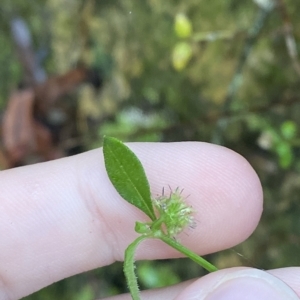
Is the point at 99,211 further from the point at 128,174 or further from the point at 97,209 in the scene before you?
the point at 128,174

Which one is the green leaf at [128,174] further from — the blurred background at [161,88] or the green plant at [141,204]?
the blurred background at [161,88]

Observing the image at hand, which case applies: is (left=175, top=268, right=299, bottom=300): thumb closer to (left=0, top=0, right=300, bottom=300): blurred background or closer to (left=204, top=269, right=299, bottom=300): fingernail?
(left=204, top=269, right=299, bottom=300): fingernail

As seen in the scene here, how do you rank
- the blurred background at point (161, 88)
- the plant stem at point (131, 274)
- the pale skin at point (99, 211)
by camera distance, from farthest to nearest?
1. the blurred background at point (161, 88)
2. the pale skin at point (99, 211)
3. the plant stem at point (131, 274)

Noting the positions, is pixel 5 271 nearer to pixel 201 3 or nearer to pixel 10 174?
pixel 10 174

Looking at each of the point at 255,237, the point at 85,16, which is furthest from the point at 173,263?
the point at 85,16

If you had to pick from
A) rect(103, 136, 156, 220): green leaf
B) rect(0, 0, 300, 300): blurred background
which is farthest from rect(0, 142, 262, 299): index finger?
rect(0, 0, 300, 300): blurred background

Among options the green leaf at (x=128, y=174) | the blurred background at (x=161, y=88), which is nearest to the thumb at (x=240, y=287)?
the green leaf at (x=128, y=174)

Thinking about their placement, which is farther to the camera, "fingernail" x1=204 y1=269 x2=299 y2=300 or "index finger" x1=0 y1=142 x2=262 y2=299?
"index finger" x1=0 y1=142 x2=262 y2=299

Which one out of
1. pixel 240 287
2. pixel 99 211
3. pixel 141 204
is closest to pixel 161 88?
pixel 99 211
